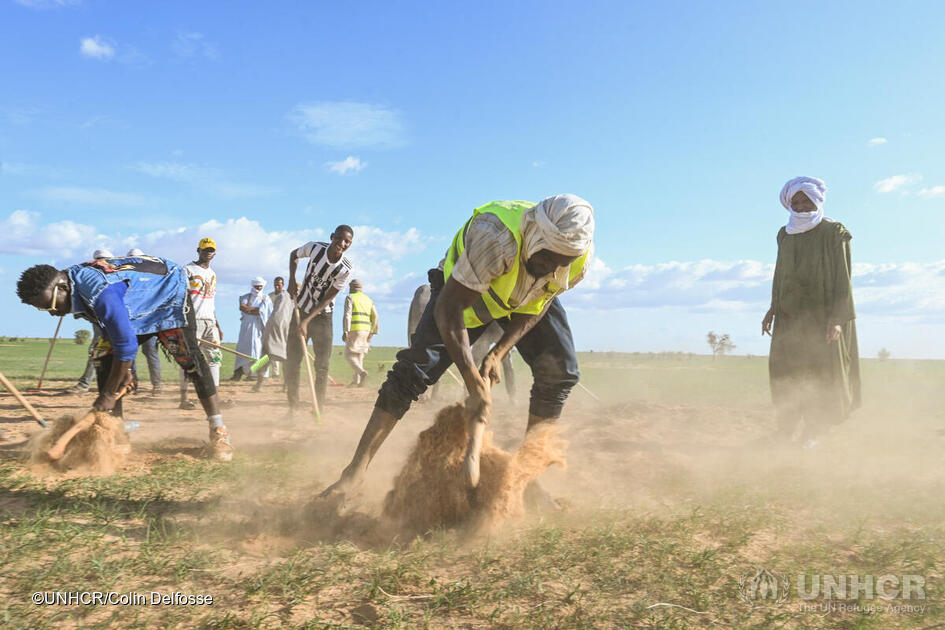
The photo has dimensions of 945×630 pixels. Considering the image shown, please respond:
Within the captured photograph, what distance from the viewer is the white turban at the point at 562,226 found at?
2725mm

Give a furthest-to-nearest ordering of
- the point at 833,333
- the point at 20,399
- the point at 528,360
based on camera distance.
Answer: the point at 833,333, the point at 20,399, the point at 528,360

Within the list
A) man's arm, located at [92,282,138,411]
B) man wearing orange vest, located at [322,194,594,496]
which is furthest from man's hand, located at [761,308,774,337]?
man's arm, located at [92,282,138,411]

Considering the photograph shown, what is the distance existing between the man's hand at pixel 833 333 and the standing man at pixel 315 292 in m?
4.84

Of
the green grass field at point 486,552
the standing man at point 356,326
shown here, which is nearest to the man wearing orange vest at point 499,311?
the green grass field at point 486,552

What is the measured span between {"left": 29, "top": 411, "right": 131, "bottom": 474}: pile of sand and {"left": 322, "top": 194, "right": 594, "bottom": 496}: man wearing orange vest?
1914mm

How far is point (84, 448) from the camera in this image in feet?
13.1

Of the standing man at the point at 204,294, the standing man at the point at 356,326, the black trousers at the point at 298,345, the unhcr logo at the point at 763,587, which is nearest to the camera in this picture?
the unhcr logo at the point at 763,587

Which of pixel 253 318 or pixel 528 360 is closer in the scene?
pixel 528 360

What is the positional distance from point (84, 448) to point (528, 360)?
309cm

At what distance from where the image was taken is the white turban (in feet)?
8.94

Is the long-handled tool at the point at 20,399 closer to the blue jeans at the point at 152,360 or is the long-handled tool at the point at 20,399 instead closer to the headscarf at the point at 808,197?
the blue jeans at the point at 152,360

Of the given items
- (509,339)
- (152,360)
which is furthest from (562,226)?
(152,360)

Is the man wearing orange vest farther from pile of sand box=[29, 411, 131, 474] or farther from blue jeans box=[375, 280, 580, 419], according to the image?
pile of sand box=[29, 411, 131, 474]

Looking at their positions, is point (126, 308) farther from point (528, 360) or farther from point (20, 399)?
point (528, 360)
